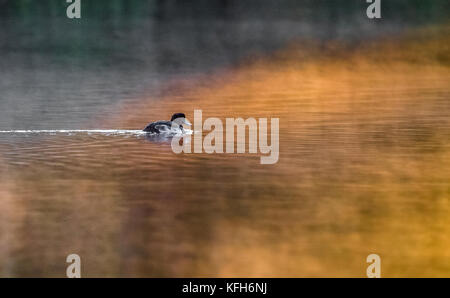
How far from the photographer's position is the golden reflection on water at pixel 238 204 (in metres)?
5.81

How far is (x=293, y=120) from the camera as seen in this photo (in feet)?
39.9

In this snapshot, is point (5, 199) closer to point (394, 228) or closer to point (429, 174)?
point (394, 228)

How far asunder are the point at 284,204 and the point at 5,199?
2.65 metres

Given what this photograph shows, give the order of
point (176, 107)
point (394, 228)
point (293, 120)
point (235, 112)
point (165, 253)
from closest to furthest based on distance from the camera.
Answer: point (165, 253) → point (394, 228) → point (293, 120) → point (235, 112) → point (176, 107)

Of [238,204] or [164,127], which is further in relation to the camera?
[164,127]

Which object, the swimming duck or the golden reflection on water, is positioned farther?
the swimming duck

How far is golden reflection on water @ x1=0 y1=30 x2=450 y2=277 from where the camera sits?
5.81 m

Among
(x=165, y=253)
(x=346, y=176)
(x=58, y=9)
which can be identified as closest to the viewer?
(x=165, y=253)

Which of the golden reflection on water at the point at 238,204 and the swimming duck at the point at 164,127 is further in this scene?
the swimming duck at the point at 164,127

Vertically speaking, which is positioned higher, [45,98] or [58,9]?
[58,9]

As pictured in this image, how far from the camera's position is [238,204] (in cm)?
726
